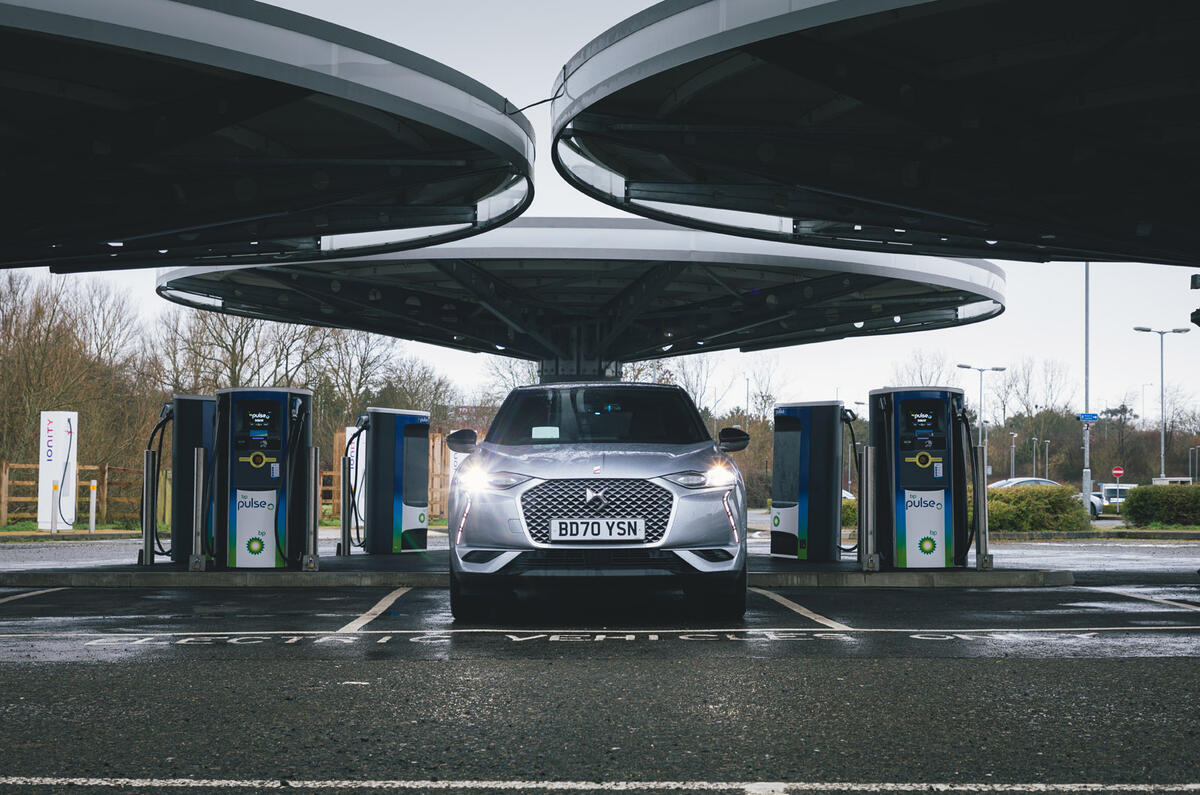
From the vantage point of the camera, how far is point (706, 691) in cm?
575

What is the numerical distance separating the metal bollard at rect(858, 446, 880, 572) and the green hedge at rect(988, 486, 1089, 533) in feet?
49.3

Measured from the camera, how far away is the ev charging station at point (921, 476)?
12.6 meters

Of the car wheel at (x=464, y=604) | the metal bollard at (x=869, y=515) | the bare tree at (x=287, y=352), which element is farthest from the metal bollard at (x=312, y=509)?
the bare tree at (x=287, y=352)

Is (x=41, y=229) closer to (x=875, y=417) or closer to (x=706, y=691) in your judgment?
(x=875, y=417)

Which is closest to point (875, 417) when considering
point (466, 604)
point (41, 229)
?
point (466, 604)

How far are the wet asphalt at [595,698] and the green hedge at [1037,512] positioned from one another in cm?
1740

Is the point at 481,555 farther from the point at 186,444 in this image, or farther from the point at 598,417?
the point at 186,444

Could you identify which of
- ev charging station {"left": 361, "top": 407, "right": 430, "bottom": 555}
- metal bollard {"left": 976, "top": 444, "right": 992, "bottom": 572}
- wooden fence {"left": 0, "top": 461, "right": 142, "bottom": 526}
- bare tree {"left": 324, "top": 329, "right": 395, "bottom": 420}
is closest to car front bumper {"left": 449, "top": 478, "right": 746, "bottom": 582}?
metal bollard {"left": 976, "top": 444, "right": 992, "bottom": 572}

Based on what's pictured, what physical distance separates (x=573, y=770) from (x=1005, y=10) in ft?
31.5

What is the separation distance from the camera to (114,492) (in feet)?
115

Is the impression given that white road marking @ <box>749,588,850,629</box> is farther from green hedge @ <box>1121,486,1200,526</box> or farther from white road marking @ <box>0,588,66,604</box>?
green hedge @ <box>1121,486,1200,526</box>

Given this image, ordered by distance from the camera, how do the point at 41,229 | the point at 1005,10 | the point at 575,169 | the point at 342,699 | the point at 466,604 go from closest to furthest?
the point at 342,699 < the point at 466,604 < the point at 1005,10 < the point at 575,169 < the point at 41,229

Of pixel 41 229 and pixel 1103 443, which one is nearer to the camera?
pixel 41 229

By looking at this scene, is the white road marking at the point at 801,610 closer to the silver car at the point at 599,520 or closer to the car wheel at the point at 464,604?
the silver car at the point at 599,520
